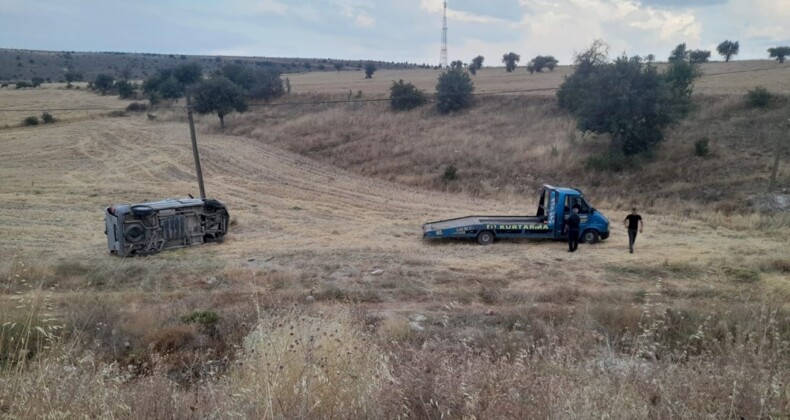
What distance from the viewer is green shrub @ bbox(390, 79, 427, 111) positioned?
4919 centimetres

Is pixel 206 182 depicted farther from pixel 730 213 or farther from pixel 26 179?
pixel 730 213

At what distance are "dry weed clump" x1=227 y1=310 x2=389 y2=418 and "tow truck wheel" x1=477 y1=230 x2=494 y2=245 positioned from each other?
13.4 metres

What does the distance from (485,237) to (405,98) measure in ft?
106

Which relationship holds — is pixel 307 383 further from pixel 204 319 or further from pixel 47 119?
pixel 47 119

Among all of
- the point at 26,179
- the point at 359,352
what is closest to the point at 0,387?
the point at 359,352

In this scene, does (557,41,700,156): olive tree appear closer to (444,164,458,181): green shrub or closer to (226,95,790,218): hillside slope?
(226,95,790,218): hillside slope

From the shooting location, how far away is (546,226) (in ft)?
62.2

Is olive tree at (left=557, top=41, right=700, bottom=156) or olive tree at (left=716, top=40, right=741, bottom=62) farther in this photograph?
olive tree at (left=716, top=40, right=741, bottom=62)

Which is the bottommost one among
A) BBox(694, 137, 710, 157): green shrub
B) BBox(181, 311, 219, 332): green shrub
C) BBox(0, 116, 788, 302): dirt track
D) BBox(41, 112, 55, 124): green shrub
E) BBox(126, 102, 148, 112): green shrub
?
BBox(0, 116, 788, 302): dirt track

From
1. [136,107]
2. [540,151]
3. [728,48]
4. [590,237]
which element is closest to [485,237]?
[590,237]

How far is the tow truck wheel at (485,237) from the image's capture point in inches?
741

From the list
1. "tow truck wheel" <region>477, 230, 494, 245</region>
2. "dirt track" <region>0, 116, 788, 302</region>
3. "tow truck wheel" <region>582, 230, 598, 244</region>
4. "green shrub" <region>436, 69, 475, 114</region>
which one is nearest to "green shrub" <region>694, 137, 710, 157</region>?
"dirt track" <region>0, 116, 788, 302</region>

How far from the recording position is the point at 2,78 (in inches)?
4213

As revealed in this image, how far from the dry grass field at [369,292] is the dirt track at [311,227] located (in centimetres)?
15
